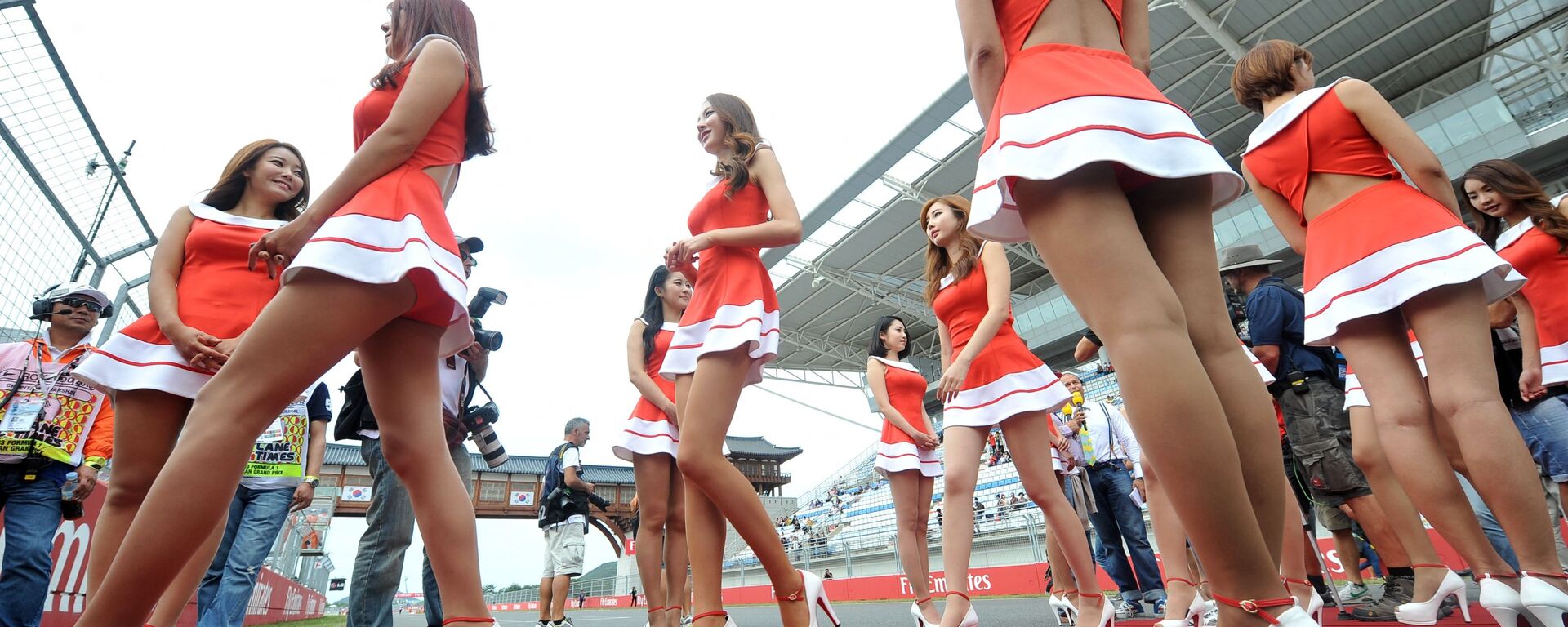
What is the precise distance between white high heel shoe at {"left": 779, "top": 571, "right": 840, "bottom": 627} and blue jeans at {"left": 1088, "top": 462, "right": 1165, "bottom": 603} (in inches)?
117

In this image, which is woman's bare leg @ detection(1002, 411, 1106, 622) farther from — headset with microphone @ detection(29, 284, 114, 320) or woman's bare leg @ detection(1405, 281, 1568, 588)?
headset with microphone @ detection(29, 284, 114, 320)

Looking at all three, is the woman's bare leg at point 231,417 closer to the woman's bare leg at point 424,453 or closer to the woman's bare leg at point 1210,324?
the woman's bare leg at point 424,453

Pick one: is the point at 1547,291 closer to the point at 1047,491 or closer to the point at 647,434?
the point at 1047,491

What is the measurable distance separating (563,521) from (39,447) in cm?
316

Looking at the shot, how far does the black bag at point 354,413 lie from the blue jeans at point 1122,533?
14.0 feet

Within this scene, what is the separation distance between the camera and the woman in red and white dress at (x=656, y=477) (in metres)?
3.28

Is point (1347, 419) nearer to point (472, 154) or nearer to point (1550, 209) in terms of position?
point (1550, 209)

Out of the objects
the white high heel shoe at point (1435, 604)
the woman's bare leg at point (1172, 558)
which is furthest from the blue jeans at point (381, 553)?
the white high heel shoe at point (1435, 604)

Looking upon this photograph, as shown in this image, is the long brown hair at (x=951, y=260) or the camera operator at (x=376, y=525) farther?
the long brown hair at (x=951, y=260)

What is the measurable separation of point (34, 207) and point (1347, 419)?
7149mm

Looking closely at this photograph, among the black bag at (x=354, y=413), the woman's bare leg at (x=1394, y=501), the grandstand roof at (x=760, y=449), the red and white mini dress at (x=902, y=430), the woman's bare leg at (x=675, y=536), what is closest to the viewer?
the woman's bare leg at (x=1394, y=501)

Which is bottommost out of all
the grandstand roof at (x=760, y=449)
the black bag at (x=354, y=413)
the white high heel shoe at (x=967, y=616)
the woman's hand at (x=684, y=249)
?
the white high heel shoe at (x=967, y=616)

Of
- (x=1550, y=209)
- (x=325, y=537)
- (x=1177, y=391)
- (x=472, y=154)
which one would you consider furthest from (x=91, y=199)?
(x=325, y=537)

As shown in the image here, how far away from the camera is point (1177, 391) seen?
39.3 inches
